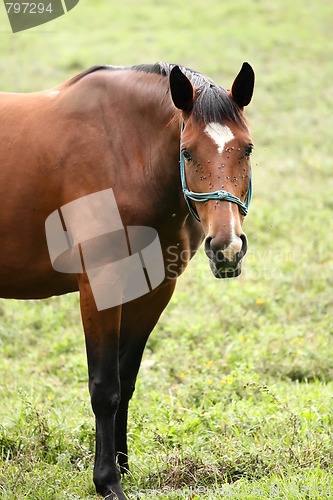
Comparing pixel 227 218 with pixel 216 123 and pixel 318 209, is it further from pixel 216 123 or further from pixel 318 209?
pixel 318 209

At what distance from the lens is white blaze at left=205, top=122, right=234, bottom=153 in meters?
3.35

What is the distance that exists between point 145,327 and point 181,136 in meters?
1.24

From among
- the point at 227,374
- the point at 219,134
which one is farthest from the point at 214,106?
the point at 227,374

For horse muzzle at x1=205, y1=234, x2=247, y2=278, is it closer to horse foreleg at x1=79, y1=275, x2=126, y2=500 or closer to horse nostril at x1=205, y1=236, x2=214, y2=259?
horse nostril at x1=205, y1=236, x2=214, y2=259

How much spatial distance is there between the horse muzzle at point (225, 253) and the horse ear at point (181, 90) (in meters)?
0.66

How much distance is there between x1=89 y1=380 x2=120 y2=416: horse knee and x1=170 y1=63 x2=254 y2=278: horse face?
0.92 m

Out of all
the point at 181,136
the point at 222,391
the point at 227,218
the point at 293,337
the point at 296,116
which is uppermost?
the point at 181,136

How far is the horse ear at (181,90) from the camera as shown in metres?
3.40

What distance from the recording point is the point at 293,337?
602cm

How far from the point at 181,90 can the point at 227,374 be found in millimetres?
2658

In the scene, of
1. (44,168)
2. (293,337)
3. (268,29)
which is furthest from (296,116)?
(44,168)

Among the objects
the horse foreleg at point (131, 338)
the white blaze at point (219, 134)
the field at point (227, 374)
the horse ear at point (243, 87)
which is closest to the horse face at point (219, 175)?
the white blaze at point (219, 134)

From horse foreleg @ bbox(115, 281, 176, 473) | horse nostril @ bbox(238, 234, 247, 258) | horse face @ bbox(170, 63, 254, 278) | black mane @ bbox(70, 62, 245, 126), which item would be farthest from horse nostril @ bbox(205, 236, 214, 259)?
horse foreleg @ bbox(115, 281, 176, 473)

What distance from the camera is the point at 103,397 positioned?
3.82 m
